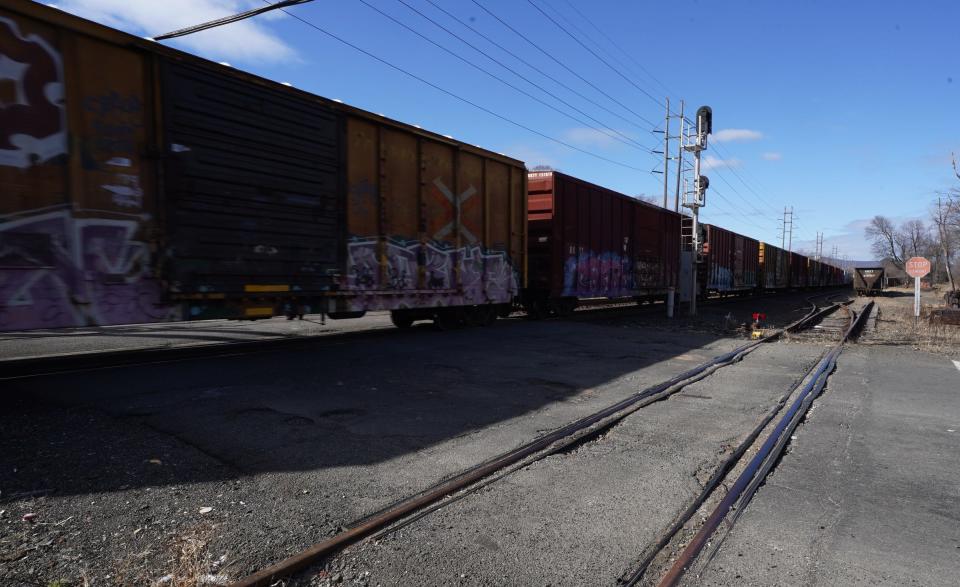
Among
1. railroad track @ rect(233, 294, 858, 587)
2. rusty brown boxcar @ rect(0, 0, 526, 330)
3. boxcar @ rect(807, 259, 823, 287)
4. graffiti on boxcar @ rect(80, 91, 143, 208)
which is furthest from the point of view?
boxcar @ rect(807, 259, 823, 287)

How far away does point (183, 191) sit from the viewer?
23.5ft

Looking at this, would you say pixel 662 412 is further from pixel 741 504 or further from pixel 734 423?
pixel 741 504

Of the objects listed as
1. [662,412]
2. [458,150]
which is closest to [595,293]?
[458,150]

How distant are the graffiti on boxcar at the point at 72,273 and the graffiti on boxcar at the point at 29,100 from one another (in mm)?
650

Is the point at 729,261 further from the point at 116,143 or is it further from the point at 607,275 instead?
the point at 116,143

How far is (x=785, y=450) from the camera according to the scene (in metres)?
4.94

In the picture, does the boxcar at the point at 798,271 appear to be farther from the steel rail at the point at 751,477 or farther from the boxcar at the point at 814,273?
the steel rail at the point at 751,477

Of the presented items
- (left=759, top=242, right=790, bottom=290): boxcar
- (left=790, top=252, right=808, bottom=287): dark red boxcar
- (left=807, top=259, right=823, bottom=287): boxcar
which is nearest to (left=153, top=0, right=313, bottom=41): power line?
(left=759, top=242, right=790, bottom=290): boxcar

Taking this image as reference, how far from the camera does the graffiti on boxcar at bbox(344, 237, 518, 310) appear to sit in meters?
9.80

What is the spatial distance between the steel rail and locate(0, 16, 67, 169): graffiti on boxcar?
6921 mm

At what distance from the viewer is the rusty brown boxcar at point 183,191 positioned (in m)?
5.91

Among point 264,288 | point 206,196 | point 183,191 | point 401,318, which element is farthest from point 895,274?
point 183,191

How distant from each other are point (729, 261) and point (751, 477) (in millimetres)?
27495

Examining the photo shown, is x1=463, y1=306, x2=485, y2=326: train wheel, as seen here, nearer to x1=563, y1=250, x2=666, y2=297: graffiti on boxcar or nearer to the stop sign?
x1=563, y1=250, x2=666, y2=297: graffiti on boxcar
